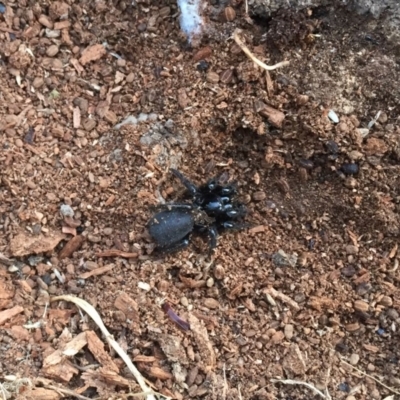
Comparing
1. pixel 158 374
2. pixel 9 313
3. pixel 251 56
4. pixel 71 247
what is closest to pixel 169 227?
pixel 71 247

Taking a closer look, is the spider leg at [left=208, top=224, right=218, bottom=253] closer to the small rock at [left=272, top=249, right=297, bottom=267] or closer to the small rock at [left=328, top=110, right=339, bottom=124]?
the small rock at [left=272, top=249, right=297, bottom=267]

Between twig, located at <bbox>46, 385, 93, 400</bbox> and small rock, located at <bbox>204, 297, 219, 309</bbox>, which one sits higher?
small rock, located at <bbox>204, 297, 219, 309</bbox>

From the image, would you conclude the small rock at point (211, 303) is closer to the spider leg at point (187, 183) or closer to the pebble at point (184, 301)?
the pebble at point (184, 301)

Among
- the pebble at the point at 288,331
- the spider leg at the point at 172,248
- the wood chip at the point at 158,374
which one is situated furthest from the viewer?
the spider leg at the point at 172,248

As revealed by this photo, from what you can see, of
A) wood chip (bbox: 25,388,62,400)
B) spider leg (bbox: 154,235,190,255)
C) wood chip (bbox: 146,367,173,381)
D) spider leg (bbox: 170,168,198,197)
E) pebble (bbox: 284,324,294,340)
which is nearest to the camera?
wood chip (bbox: 25,388,62,400)

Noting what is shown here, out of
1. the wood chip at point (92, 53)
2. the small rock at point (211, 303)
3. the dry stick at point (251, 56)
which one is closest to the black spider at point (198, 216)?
the small rock at point (211, 303)

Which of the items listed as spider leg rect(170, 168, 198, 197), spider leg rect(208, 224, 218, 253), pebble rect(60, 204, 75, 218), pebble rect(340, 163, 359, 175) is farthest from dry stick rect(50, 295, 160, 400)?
pebble rect(340, 163, 359, 175)

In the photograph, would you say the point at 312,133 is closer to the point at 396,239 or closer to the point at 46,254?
the point at 396,239
